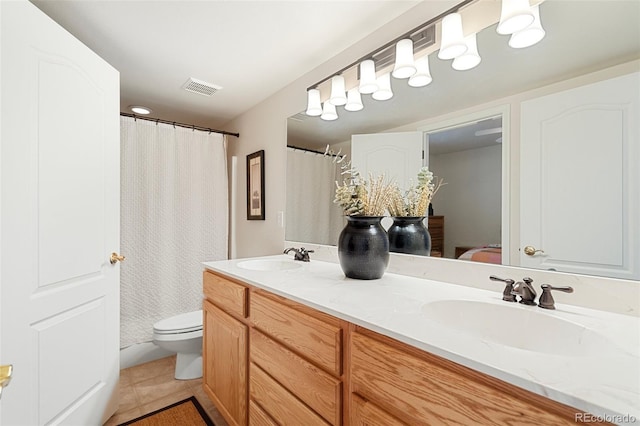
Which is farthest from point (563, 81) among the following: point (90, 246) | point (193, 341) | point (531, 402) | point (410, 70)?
point (193, 341)

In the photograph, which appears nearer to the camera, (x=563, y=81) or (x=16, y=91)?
(x=563, y=81)

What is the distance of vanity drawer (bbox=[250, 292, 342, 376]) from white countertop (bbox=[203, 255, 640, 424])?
55 millimetres

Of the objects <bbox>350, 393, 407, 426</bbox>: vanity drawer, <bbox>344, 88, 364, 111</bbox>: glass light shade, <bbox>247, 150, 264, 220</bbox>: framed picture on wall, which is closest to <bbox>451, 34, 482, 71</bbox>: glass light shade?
<bbox>344, 88, 364, 111</bbox>: glass light shade

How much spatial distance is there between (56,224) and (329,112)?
1524mm

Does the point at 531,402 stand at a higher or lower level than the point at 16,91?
lower

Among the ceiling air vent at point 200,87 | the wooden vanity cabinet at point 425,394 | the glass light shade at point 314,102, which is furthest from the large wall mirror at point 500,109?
the ceiling air vent at point 200,87

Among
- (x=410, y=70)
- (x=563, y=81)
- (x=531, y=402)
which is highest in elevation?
(x=410, y=70)

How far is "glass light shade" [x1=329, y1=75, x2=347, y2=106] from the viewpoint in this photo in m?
1.69

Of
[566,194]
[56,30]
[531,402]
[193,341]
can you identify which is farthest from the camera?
[193,341]

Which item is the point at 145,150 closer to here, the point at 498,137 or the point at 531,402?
the point at 498,137

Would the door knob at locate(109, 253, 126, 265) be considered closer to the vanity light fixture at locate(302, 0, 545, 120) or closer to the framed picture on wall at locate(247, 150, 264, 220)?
the framed picture on wall at locate(247, 150, 264, 220)

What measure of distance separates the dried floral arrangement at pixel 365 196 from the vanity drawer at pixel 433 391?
0.66 m

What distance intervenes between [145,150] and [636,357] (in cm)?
282

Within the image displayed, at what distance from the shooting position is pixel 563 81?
3.11 ft
